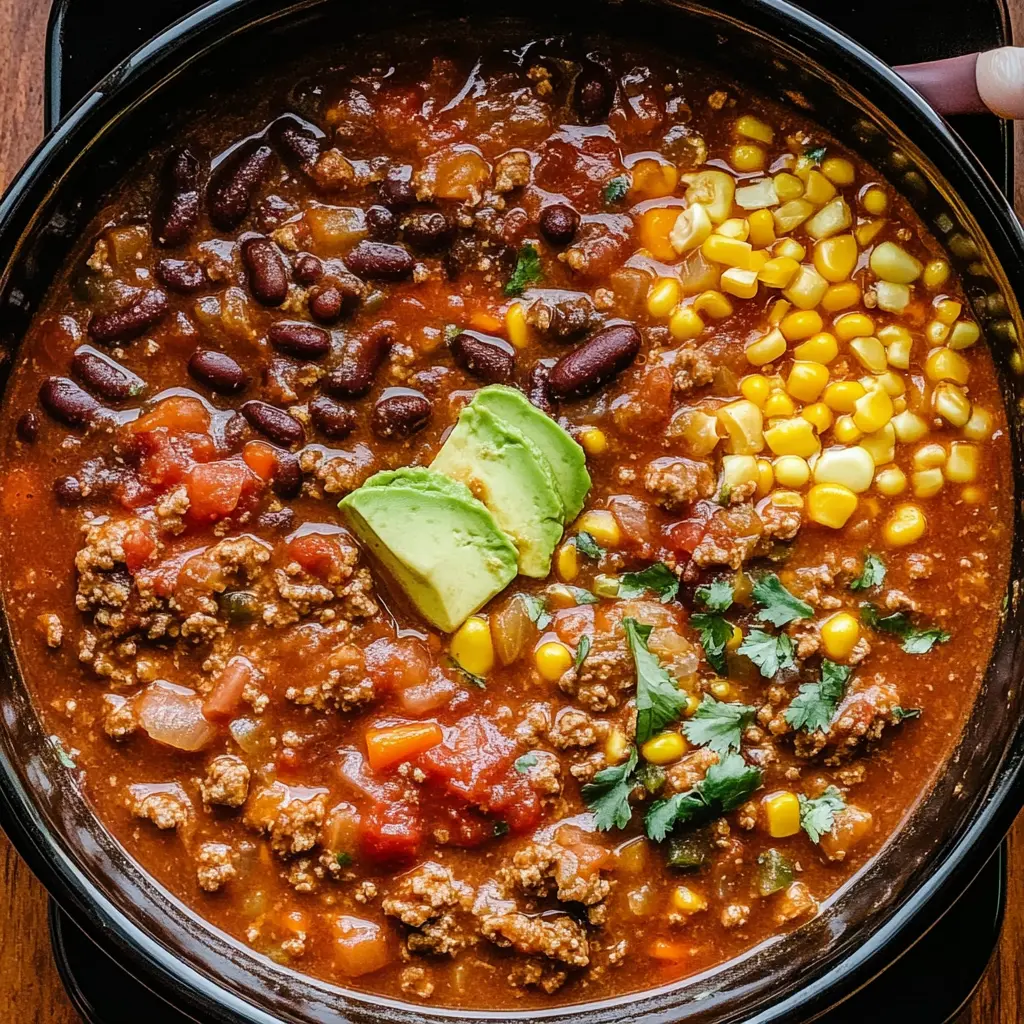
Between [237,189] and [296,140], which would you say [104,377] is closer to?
[237,189]

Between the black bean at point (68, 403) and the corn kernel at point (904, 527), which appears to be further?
the corn kernel at point (904, 527)

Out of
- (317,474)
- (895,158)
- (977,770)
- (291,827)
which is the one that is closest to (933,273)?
(895,158)

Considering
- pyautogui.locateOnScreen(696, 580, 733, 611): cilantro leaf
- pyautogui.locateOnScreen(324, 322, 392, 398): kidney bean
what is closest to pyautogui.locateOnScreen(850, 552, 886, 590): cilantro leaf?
pyautogui.locateOnScreen(696, 580, 733, 611): cilantro leaf

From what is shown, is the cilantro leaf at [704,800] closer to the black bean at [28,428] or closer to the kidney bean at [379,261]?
the kidney bean at [379,261]

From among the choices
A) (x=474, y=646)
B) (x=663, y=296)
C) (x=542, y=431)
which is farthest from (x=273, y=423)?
(x=663, y=296)

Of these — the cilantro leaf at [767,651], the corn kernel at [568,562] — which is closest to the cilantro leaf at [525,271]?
the corn kernel at [568,562]

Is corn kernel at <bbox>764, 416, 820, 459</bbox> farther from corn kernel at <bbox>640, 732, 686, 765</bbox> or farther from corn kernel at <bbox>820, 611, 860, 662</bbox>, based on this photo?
corn kernel at <bbox>640, 732, 686, 765</bbox>
